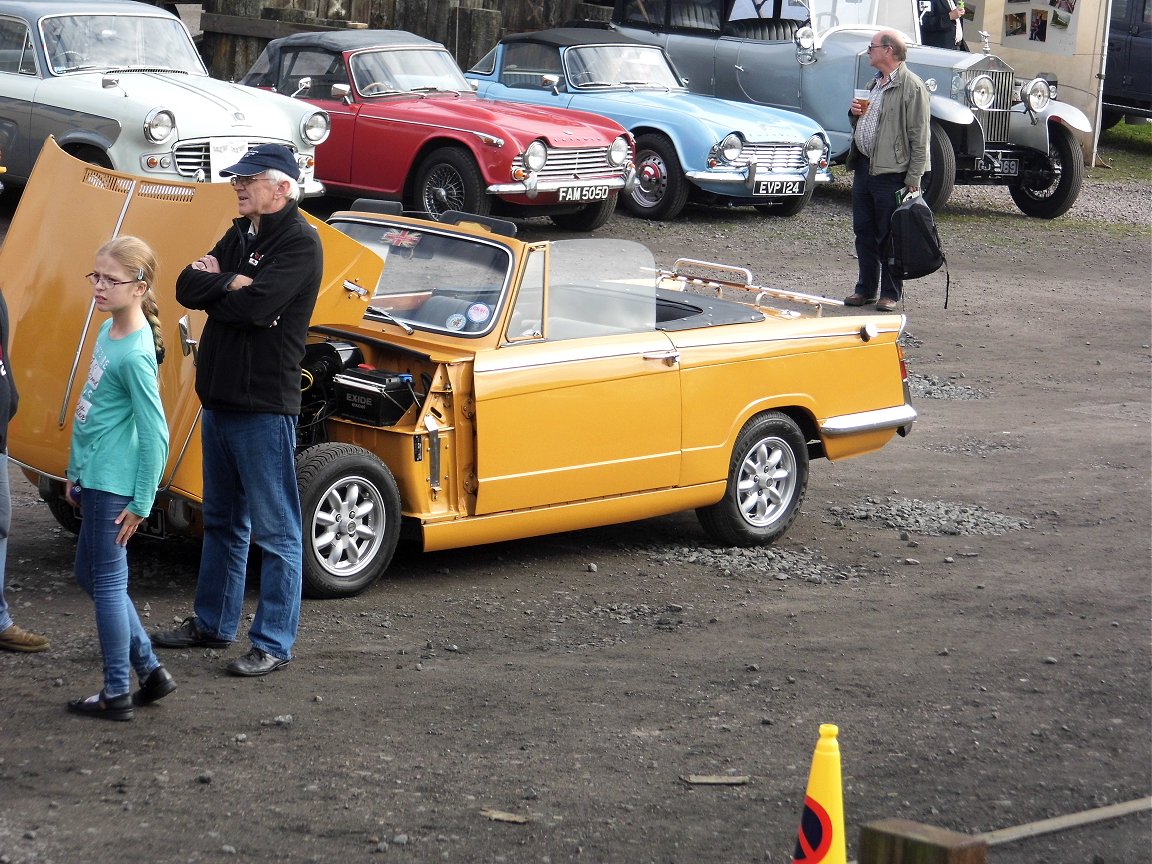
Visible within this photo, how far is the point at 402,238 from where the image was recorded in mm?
7254

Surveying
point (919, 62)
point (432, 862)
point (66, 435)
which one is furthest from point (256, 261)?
point (919, 62)

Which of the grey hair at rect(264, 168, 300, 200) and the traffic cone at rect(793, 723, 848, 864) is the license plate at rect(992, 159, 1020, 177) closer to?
the grey hair at rect(264, 168, 300, 200)

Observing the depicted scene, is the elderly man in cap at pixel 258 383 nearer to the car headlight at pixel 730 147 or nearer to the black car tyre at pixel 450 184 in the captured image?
the black car tyre at pixel 450 184

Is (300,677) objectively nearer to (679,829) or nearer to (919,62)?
(679,829)

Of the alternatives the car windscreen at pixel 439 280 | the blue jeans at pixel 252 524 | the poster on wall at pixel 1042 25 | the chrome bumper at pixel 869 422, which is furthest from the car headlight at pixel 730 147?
the blue jeans at pixel 252 524

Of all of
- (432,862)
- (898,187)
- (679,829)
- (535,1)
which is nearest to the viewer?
(432,862)

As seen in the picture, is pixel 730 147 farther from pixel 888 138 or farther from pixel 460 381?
pixel 460 381

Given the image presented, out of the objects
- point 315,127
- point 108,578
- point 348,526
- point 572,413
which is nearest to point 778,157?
point 315,127

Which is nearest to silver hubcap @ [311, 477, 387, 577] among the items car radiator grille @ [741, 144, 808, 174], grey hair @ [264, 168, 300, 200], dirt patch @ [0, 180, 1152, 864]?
dirt patch @ [0, 180, 1152, 864]

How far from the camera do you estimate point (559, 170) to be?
15031 millimetres

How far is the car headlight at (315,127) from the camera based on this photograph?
1448 centimetres

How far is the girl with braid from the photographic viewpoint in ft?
16.0

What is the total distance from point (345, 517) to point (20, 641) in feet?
4.45

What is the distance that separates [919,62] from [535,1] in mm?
8073
